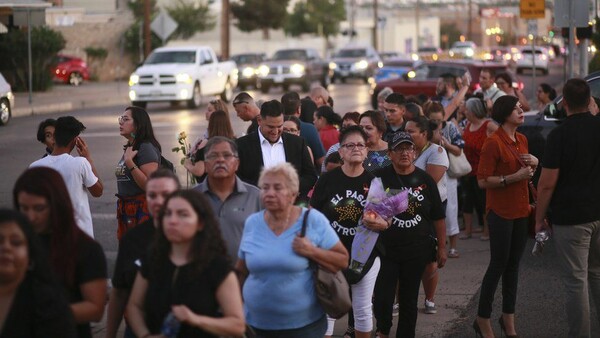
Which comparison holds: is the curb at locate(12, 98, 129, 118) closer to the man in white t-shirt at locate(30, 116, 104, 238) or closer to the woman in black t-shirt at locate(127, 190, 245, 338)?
the man in white t-shirt at locate(30, 116, 104, 238)

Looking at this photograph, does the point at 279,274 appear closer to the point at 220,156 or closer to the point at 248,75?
the point at 220,156

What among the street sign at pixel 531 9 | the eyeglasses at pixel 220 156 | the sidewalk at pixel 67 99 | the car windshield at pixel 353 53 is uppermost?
the street sign at pixel 531 9

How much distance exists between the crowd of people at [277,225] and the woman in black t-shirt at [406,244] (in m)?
0.01

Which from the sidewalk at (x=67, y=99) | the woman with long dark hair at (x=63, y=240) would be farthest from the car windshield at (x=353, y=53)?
the woman with long dark hair at (x=63, y=240)

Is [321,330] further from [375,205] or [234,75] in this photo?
[234,75]

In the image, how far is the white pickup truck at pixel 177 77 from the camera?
34750mm

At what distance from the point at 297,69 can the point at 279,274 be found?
40.3m

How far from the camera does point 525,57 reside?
7081 cm

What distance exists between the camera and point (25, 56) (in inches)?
1697

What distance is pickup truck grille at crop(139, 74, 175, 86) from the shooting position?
3475 centimetres

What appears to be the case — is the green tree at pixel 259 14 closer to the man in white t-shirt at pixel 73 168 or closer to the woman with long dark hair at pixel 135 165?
the woman with long dark hair at pixel 135 165

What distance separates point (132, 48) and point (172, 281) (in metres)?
56.6

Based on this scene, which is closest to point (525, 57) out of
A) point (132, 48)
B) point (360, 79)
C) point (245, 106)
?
point (360, 79)

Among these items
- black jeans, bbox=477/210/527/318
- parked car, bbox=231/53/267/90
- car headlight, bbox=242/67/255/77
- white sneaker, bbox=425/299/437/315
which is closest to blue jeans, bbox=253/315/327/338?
black jeans, bbox=477/210/527/318
